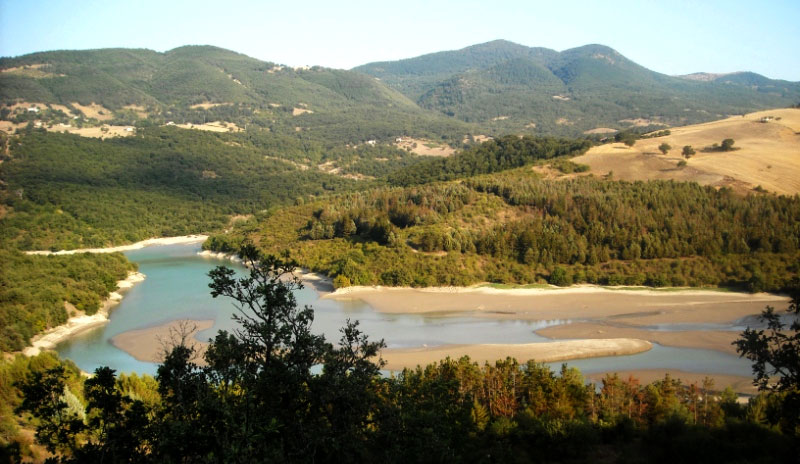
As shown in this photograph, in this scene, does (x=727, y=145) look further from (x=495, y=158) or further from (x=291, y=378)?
(x=291, y=378)

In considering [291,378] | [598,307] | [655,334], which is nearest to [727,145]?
[598,307]

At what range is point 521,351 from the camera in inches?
1422

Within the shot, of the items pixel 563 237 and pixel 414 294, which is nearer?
pixel 414 294

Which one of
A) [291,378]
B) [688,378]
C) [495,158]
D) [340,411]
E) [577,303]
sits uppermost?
[495,158]

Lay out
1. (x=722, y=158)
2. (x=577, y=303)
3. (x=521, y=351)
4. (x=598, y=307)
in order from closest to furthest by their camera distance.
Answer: (x=521, y=351) < (x=598, y=307) < (x=577, y=303) < (x=722, y=158)

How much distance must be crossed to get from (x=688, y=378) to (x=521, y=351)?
9.89 metres

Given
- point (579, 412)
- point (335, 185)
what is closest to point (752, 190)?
point (579, 412)

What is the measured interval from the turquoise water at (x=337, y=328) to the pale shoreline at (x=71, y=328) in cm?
73

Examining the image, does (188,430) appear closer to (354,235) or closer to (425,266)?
(425,266)

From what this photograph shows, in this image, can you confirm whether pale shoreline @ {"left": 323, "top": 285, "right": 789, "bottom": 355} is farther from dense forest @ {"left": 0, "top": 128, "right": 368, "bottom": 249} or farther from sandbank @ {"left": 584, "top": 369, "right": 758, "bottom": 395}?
dense forest @ {"left": 0, "top": 128, "right": 368, "bottom": 249}

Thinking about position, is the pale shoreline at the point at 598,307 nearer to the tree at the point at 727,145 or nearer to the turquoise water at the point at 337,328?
the turquoise water at the point at 337,328

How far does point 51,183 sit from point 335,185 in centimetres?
5596

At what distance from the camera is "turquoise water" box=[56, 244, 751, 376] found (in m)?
33.8

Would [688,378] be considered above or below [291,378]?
below
